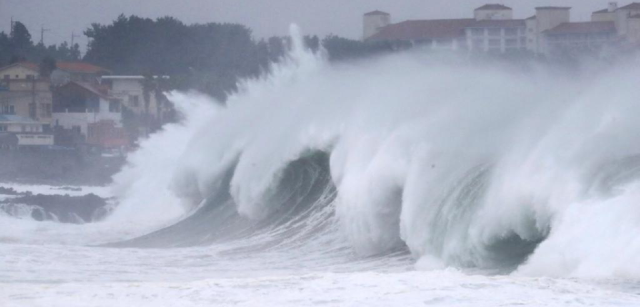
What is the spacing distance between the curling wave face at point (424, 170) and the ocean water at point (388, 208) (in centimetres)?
4

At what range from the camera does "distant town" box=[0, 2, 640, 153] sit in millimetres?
39844

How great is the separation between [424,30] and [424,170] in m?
30.4

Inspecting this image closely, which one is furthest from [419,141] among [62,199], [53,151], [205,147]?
[53,151]

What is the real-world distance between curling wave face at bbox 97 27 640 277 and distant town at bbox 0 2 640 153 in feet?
36.2

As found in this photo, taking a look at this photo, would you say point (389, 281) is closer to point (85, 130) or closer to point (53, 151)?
point (53, 151)

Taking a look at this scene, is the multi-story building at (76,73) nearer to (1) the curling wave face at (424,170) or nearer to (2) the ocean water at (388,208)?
(1) the curling wave face at (424,170)

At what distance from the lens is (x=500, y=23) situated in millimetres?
42312

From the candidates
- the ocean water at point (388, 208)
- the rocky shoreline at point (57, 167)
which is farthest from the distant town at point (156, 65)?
the ocean water at point (388, 208)

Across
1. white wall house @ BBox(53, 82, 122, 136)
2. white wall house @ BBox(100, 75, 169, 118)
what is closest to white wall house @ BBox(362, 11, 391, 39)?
white wall house @ BBox(100, 75, 169, 118)

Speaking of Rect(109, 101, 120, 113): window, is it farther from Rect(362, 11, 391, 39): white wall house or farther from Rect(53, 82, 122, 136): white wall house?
Rect(362, 11, 391, 39): white wall house

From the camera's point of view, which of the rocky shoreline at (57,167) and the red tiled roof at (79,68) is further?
the red tiled roof at (79,68)

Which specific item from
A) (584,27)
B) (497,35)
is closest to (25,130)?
(497,35)

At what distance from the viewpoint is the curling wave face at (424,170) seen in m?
12.4

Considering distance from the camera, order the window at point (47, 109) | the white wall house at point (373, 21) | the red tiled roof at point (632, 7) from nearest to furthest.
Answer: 1. the red tiled roof at point (632, 7)
2. the white wall house at point (373, 21)
3. the window at point (47, 109)
